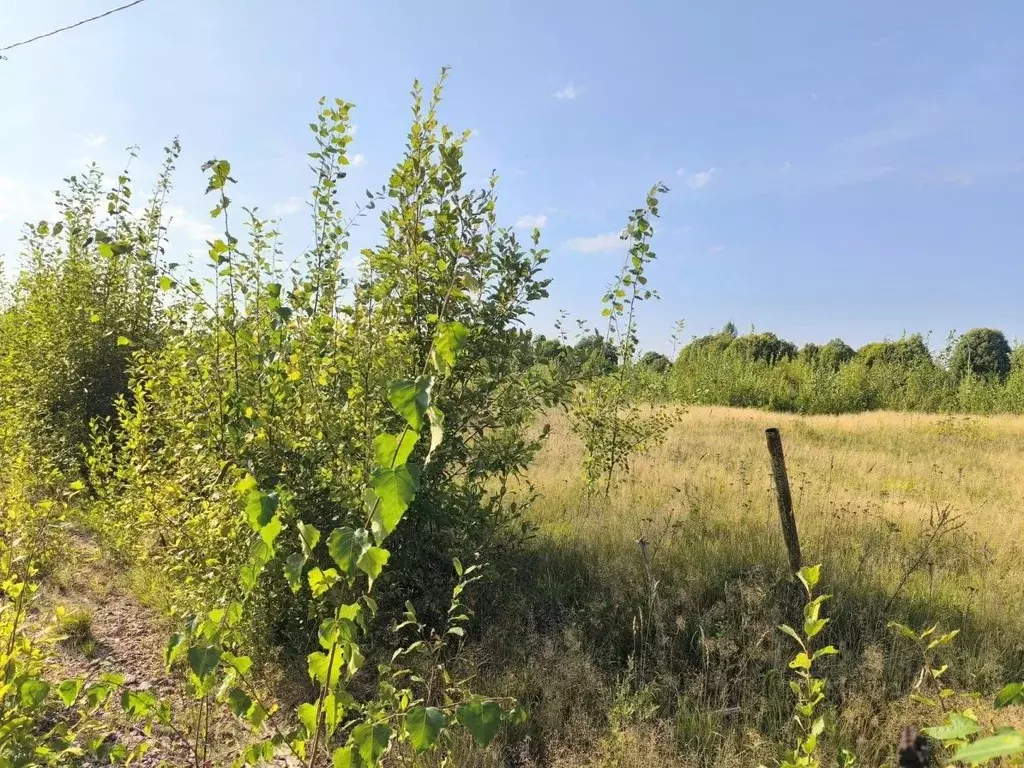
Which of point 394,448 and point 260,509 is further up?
point 394,448

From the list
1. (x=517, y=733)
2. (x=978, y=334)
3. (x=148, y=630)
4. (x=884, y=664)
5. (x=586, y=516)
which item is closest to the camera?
(x=517, y=733)

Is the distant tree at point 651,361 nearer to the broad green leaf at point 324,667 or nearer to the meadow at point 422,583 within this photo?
the meadow at point 422,583

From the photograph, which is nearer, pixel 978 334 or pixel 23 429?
pixel 23 429

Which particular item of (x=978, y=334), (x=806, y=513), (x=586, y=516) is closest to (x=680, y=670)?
(x=586, y=516)

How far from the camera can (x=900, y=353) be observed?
819 inches

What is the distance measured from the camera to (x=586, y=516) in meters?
5.08

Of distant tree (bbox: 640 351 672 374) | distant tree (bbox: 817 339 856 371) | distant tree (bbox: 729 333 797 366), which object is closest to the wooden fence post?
distant tree (bbox: 640 351 672 374)

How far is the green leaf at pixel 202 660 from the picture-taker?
124cm

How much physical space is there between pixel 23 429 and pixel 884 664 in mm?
6567

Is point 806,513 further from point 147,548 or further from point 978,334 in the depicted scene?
point 978,334

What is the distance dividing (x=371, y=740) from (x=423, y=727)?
129 millimetres

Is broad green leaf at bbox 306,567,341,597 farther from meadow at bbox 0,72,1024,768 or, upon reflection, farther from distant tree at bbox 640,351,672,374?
distant tree at bbox 640,351,672,374

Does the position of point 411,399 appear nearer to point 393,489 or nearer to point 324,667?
point 393,489

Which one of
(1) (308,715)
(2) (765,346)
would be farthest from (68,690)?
(2) (765,346)
